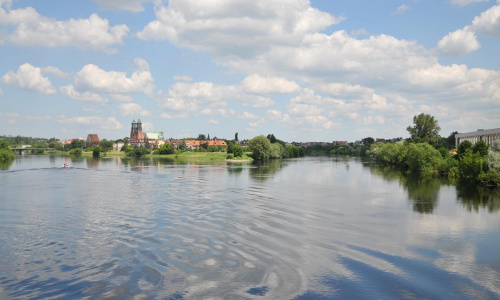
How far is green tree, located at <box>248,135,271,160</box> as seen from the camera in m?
92.8

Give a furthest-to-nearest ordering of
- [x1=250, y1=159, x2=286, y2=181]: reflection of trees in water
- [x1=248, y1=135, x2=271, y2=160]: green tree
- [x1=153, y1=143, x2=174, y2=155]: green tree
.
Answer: [x1=153, y1=143, x2=174, y2=155]: green tree
[x1=248, y1=135, x2=271, y2=160]: green tree
[x1=250, y1=159, x2=286, y2=181]: reflection of trees in water

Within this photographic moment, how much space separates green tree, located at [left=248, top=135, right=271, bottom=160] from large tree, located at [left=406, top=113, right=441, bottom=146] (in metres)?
32.9

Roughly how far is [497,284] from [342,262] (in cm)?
426

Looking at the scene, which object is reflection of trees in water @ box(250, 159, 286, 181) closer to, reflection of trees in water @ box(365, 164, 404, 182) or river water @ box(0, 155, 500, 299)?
reflection of trees in water @ box(365, 164, 404, 182)

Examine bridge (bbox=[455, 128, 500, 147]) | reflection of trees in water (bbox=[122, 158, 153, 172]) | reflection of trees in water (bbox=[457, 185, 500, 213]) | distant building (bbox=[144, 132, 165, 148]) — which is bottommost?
reflection of trees in water (bbox=[457, 185, 500, 213])

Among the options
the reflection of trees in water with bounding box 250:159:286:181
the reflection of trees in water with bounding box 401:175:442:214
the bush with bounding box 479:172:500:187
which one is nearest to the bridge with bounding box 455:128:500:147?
the bush with bounding box 479:172:500:187

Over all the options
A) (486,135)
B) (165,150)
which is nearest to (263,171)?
(486,135)

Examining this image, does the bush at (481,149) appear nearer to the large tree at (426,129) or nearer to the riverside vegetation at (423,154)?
the riverside vegetation at (423,154)

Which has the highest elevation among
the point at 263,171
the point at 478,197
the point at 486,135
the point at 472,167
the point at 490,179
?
the point at 486,135

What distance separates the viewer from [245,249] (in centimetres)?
1330

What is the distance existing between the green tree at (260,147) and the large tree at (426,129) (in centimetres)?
3289

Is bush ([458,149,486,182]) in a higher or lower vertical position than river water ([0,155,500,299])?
higher

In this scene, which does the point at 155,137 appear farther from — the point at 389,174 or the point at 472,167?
the point at 472,167

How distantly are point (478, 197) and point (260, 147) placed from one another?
217ft
